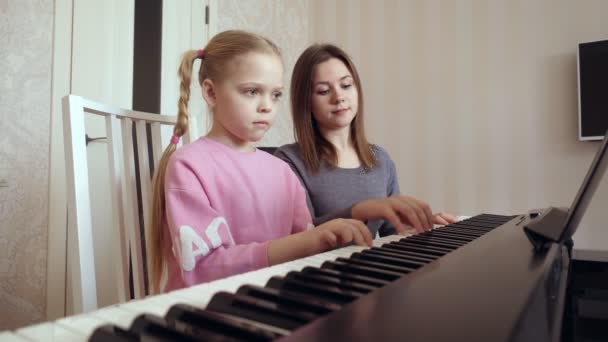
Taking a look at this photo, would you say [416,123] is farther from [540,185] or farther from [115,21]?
[115,21]

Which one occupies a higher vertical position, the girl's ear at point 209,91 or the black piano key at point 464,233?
the girl's ear at point 209,91

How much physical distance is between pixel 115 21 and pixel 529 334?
5.97 feet

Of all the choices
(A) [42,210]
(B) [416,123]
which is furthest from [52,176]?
(B) [416,123]

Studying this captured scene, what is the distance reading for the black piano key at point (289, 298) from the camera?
0.83 feet

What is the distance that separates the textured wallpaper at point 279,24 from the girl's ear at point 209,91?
1.33 m

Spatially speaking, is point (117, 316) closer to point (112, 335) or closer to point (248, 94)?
point (112, 335)

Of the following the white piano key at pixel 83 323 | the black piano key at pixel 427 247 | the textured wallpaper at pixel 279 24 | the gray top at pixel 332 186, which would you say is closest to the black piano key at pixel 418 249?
the black piano key at pixel 427 247

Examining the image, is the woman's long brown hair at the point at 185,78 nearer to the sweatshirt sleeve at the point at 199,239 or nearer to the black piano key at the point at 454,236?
the sweatshirt sleeve at the point at 199,239

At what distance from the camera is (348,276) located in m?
0.34

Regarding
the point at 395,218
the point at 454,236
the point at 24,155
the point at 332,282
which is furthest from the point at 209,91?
the point at 24,155

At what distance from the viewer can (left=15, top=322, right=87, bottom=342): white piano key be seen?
0.21 metres

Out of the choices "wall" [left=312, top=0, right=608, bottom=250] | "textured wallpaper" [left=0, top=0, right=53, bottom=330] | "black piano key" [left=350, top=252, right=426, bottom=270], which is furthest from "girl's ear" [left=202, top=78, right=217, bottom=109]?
"wall" [left=312, top=0, right=608, bottom=250]

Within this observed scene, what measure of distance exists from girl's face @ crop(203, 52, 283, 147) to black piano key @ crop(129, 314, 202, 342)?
620mm

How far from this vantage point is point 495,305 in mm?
249
